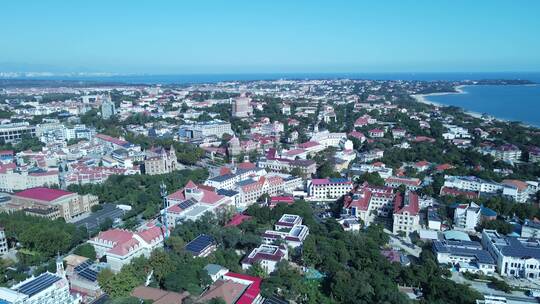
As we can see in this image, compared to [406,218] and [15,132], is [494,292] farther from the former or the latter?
[15,132]

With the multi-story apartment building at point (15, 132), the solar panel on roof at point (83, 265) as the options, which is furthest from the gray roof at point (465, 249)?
the multi-story apartment building at point (15, 132)

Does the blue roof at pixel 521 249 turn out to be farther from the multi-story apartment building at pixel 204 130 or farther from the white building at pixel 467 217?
the multi-story apartment building at pixel 204 130

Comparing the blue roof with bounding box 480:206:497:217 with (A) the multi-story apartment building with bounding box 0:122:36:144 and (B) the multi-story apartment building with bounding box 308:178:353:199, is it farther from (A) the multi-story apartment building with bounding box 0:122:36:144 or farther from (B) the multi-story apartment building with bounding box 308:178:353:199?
(A) the multi-story apartment building with bounding box 0:122:36:144

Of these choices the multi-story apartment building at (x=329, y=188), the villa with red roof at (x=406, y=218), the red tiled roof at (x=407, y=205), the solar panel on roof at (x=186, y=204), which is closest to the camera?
the villa with red roof at (x=406, y=218)

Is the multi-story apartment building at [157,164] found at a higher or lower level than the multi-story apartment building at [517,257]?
higher

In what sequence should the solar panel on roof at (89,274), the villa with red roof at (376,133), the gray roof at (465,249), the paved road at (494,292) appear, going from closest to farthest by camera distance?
1. the paved road at (494,292)
2. the solar panel on roof at (89,274)
3. the gray roof at (465,249)
4. the villa with red roof at (376,133)

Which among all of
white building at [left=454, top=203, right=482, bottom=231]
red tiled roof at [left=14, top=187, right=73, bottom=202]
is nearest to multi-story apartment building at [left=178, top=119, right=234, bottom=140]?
red tiled roof at [left=14, top=187, right=73, bottom=202]
